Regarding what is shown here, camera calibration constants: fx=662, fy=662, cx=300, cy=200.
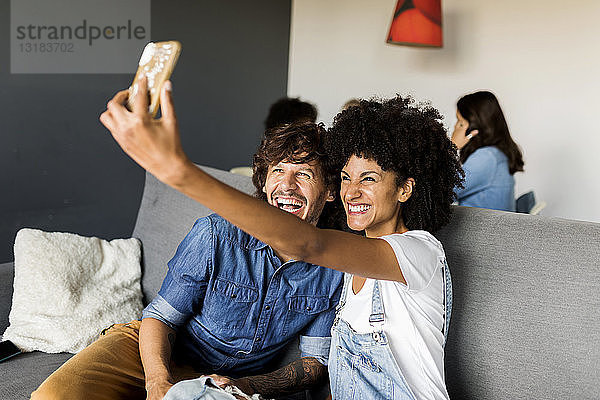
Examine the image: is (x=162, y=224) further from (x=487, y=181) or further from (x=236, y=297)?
(x=487, y=181)

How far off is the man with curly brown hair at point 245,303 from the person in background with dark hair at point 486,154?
1.51 m

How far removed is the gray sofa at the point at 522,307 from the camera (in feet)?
4.84

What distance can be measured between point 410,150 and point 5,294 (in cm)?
147

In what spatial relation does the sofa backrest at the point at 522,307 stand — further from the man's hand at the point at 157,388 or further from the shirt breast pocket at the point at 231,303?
the man's hand at the point at 157,388

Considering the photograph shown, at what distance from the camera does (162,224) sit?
7.73ft

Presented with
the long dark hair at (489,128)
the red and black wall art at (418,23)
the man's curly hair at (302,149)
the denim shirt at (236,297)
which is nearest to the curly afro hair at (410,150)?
the man's curly hair at (302,149)

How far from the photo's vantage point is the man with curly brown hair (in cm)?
163

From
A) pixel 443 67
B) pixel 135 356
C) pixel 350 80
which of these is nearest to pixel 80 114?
pixel 350 80

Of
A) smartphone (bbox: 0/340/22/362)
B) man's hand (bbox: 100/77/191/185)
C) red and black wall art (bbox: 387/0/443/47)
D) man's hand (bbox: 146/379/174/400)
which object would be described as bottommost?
smartphone (bbox: 0/340/22/362)

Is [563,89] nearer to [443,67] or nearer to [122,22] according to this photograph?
[443,67]

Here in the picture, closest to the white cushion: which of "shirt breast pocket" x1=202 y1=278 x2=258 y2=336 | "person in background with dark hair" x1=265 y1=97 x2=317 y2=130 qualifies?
"shirt breast pocket" x1=202 y1=278 x2=258 y2=336

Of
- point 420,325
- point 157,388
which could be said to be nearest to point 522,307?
point 420,325

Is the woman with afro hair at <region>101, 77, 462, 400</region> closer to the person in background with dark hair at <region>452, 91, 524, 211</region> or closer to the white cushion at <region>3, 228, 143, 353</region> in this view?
the white cushion at <region>3, 228, 143, 353</region>

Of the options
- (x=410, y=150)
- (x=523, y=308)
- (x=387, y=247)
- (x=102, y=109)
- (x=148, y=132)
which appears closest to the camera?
(x=148, y=132)
